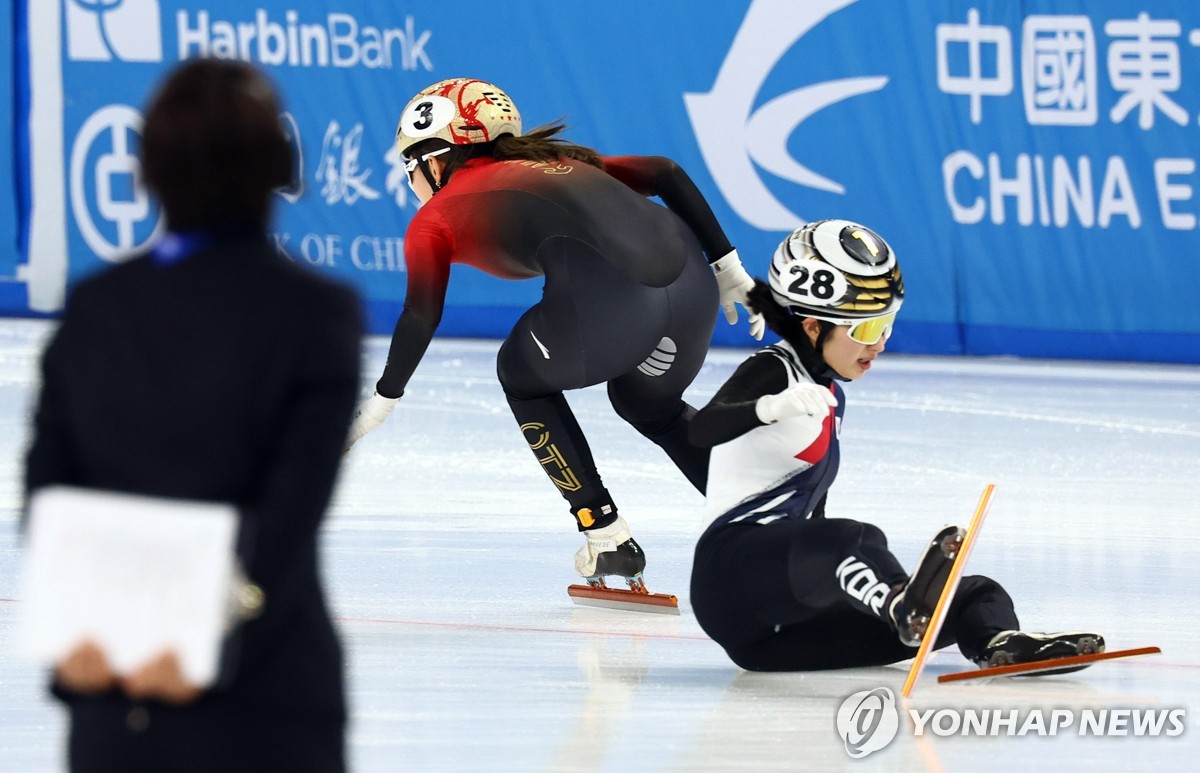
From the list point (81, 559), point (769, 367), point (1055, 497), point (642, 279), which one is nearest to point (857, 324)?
point (769, 367)

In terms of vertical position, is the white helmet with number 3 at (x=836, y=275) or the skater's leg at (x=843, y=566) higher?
the white helmet with number 3 at (x=836, y=275)

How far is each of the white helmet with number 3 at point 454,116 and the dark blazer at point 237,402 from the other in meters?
2.32

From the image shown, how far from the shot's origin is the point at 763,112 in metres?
9.26

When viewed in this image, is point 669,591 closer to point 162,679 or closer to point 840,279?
point 840,279

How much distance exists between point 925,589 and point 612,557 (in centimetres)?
113

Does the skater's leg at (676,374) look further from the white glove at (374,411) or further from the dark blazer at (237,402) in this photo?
the dark blazer at (237,402)

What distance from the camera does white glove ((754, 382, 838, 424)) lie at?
271cm

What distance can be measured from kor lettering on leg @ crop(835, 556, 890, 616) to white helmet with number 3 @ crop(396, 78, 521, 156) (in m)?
1.38

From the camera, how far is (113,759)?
1344 mm

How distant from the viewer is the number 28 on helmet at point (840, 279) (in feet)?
9.59

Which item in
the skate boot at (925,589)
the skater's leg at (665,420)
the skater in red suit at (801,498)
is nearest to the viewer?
the skate boot at (925,589)

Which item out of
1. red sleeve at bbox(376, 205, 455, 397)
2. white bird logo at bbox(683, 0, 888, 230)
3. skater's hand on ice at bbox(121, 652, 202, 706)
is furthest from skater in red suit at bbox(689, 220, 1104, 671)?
white bird logo at bbox(683, 0, 888, 230)

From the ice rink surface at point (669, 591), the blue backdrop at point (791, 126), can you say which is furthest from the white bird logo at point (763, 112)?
the ice rink surface at point (669, 591)

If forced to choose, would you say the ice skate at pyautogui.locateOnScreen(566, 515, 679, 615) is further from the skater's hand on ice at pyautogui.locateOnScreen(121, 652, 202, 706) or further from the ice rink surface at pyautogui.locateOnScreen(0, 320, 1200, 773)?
the skater's hand on ice at pyautogui.locateOnScreen(121, 652, 202, 706)
